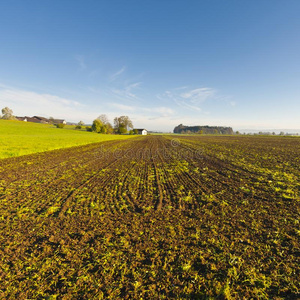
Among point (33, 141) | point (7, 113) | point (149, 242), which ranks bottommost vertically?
point (149, 242)

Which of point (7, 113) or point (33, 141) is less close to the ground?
point (7, 113)

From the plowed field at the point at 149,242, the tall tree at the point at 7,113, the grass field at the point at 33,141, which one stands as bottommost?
the plowed field at the point at 149,242

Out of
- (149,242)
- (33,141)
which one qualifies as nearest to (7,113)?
(33,141)

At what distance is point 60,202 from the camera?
6.00 m

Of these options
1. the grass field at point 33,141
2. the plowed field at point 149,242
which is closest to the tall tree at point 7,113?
the grass field at point 33,141

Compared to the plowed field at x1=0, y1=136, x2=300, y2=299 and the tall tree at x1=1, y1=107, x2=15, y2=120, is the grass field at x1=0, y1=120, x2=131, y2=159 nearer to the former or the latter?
the plowed field at x1=0, y1=136, x2=300, y2=299

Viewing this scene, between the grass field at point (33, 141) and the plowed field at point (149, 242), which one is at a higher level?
the grass field at point (33, 141)

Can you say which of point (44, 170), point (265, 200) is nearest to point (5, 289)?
point (265, 200)

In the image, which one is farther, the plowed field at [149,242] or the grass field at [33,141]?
the grass field at [33,141]

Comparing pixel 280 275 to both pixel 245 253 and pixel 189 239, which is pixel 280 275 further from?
pixel 189 239

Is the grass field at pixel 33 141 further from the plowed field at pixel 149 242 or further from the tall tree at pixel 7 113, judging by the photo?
the tall tree at pixel 7 113

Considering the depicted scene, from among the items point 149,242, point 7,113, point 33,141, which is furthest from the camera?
point 7,113

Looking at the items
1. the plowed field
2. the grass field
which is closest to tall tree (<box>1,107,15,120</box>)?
the grass field

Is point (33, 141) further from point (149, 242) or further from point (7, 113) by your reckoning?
point (7, 113)
